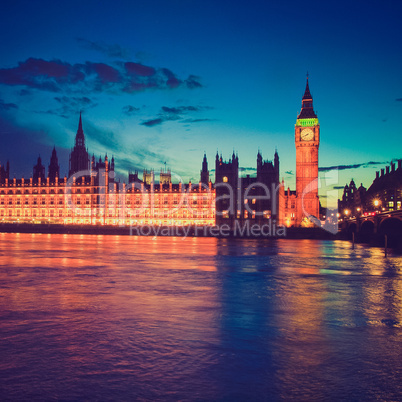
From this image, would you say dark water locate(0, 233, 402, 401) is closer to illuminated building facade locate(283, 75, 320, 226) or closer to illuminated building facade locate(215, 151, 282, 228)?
illuminated building facade locate(215, 151, 282, 228)

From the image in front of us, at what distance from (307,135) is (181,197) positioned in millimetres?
35232

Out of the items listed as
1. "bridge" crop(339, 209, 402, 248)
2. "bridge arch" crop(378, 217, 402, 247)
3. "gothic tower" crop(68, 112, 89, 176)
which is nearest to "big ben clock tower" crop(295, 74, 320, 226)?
"bridge" crop(339, 209, 402, 248)

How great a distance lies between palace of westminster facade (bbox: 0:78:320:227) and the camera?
95062 mm

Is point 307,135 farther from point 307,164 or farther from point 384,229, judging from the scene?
point 384,229

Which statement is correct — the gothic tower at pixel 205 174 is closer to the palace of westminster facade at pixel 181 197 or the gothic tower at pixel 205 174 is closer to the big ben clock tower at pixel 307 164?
the palace of westminster facade at pixel 181 197

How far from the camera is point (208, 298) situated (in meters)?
14.2

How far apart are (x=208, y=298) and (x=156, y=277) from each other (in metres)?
5.69

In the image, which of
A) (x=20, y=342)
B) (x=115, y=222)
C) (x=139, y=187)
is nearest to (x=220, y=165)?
(x=139, y=187)

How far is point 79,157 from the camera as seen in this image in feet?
391

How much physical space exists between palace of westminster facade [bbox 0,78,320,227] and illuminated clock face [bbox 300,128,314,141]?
0.80 feet

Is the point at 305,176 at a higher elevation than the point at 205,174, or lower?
lower

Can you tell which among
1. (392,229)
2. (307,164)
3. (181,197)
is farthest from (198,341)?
(307,164)

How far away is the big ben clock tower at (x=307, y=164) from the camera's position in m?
102

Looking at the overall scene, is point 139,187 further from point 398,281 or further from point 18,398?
point 18,398
